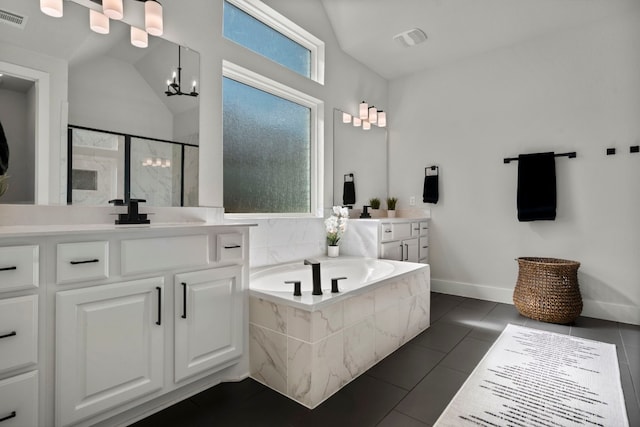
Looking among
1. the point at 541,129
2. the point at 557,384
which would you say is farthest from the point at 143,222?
the point at 541,129

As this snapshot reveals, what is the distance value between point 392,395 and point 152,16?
251 cm

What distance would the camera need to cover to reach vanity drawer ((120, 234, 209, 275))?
4.92 ft

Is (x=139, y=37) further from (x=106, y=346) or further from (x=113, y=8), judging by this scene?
(x=106, y=346)

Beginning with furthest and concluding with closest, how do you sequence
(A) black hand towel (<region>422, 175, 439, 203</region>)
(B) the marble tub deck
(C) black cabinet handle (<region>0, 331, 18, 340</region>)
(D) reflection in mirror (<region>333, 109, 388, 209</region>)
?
(A) black hand towel (<region>422, 175, 439, 203</region>), (D) reflection in mirror (<region>333, 109, 388, 209</region>), (B) the marble tub deck, (C) black cabinet handle (<region>0, 331, 18, 340</region>)

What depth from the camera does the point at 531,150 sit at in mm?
3438

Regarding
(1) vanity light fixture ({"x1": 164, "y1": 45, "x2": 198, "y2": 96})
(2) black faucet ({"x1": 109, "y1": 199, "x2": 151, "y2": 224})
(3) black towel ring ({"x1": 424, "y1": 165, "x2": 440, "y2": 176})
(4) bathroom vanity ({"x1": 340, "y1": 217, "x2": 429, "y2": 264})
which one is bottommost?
(4) bathroom vanity ({"x1": 340, "y1": 217, "x2": 429, "y2": 264})

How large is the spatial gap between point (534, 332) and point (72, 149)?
11.0ft

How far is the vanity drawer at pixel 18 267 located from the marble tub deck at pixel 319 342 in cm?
103

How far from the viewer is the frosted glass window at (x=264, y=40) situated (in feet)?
8.85

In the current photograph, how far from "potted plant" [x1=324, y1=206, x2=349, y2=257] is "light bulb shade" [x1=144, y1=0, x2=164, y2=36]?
2.00 metres

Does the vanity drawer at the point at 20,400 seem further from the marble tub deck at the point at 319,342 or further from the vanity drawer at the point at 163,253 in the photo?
the marble tub deck at the point at 319,342

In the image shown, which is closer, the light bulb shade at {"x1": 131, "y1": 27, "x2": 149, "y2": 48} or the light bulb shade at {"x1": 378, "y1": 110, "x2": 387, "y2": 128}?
the light bulb shade at {"x1": 131, "y1": 27, "x2": 149, "y2": 48}

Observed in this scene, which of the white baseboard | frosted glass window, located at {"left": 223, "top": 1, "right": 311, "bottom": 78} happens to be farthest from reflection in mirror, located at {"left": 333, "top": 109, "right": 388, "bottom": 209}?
the white baseboard

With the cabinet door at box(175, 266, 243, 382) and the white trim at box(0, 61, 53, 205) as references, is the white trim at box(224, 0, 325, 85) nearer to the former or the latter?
the white trim at box(0, 61, 53, 205)
